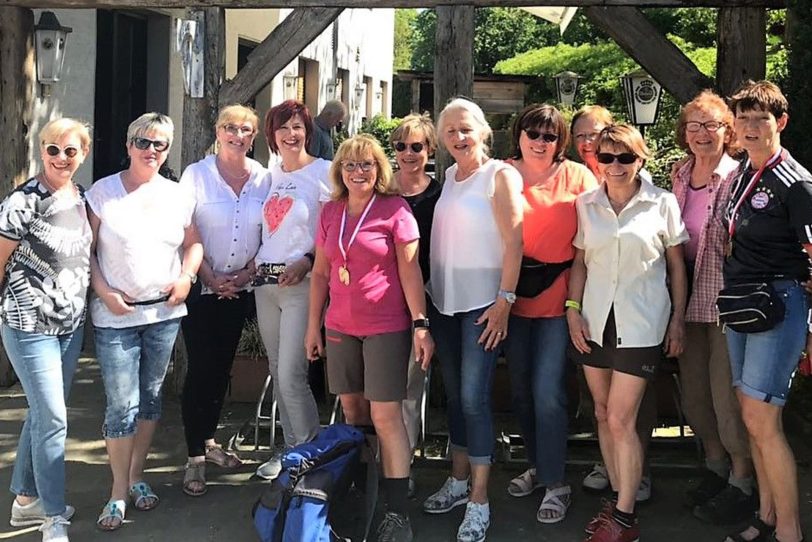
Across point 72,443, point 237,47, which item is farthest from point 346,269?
point 237,47

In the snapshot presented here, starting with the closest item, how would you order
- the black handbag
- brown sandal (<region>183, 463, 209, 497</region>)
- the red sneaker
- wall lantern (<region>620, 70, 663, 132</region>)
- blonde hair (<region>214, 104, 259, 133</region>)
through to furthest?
the black handbag → the red sneaker → blonde hair (<region>214, 104, 259, 133</region>) → brown sandal (<region>183, 463, 209, 497</region>) → wall lantern (<region>620, 70, 663, 132</region>)

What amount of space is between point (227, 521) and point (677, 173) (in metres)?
2.52

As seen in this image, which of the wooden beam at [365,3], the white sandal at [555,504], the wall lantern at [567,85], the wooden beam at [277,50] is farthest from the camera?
the wall lantern at [567,85]

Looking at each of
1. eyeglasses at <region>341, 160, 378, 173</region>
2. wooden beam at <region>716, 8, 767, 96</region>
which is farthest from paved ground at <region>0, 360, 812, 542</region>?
wooden beam at <region>716, 8, 767, 96</region>

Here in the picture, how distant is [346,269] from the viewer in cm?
360

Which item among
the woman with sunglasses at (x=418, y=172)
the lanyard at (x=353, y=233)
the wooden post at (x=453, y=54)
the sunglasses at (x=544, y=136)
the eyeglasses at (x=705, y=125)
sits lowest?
the lanyard at (x=353, y=233)

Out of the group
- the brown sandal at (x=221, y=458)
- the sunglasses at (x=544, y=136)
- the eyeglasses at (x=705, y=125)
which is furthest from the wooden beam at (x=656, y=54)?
the brown sandal at (x=221, y=458)

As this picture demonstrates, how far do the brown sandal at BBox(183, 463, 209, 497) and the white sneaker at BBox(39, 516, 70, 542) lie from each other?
2.22ft

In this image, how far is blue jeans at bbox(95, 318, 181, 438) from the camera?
3658mm

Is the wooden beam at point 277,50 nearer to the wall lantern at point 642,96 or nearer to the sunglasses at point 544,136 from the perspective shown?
the sunglasses at point 544,136

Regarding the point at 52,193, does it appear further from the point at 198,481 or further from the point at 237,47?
the point at 237,47

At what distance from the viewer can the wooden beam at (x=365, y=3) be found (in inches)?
193

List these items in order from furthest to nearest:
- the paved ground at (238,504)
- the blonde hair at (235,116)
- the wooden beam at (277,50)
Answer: the wooden beam at (277,50)
the blonde hair at (235,116)
the paved ground at (238,504)

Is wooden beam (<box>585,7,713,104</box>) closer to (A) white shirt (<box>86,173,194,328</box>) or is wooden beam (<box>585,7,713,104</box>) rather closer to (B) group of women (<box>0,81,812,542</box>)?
(B) group of women (<box>0,81,812,542</box>)
